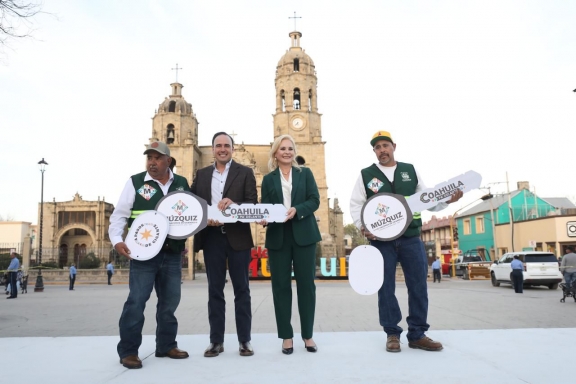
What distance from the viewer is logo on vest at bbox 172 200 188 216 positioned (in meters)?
3.86

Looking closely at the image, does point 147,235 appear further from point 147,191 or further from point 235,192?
point 235,192

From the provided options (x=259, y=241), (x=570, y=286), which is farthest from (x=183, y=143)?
(x=570, y=286)

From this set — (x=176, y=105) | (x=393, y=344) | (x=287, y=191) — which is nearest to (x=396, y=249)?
(x=393, y=344)

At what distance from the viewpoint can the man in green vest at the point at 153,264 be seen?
3.70 meters

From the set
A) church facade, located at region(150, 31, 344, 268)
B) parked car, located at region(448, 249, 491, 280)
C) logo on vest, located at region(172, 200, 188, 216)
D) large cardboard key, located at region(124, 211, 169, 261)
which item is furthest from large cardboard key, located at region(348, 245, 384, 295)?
church facade, located at region(150, 31, 344, 268)

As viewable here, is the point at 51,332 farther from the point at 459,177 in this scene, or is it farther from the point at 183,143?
the point at 183,143

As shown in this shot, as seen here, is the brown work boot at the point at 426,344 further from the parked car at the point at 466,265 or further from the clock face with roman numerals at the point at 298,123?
the clock face with roman numerals at the point at 298,123

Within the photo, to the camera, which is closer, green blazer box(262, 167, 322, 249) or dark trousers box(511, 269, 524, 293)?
green blazer box(262, 167, 322, 249)

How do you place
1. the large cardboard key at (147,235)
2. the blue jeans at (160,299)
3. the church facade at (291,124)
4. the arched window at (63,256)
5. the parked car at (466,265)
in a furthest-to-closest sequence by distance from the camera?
the church facade at (291,124), the arched window at (63,256), the parked car at (466,265), the large cardboard key at (147,235), the blue jeans at (160,299)

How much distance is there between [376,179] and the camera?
432cm

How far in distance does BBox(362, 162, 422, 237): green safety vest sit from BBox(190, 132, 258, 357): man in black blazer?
1.20 m

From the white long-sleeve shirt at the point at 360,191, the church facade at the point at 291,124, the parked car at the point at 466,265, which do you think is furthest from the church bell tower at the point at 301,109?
the white long-sleeve shirt at the point at 360,191

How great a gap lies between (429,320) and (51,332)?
6804 millimetres

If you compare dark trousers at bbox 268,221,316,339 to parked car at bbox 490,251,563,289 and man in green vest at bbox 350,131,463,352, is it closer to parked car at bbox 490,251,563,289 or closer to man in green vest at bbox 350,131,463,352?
man in green vest at bbox 350,131,463,352
